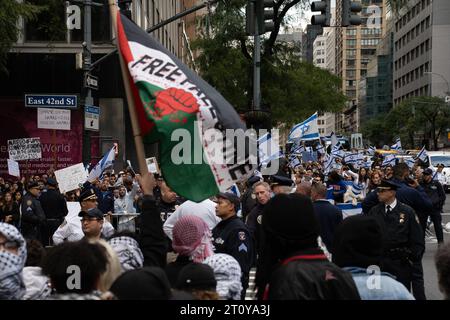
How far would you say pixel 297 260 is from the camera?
3.84m

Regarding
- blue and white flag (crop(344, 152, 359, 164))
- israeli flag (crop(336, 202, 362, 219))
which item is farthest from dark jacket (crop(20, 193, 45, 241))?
blue and white flag (crop(344, 152, 359, 164))

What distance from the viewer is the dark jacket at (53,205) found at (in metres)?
14.3

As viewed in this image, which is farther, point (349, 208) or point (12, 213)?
point (12, 213)

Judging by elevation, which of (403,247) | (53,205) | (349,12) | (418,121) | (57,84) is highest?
(349,12)

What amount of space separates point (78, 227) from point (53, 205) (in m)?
5.35

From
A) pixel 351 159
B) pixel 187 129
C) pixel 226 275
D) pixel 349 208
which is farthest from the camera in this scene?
pixel 351 159

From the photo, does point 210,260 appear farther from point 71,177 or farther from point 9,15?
point 9,15

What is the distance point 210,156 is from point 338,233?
43.5 inches

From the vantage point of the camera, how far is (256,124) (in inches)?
658

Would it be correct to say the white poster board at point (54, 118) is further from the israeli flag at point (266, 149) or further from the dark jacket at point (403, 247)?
the dark jacket at point (403, 247)

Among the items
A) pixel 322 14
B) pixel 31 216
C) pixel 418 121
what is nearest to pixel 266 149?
pixel 322 14

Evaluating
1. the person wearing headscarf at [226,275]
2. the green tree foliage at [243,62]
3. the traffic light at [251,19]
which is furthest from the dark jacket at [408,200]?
the green tree foliage at [243,62]

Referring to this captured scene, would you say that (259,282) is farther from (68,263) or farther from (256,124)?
(256,124)

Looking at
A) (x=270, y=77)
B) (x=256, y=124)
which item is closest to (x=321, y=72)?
(x=270, y=77)
